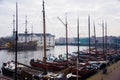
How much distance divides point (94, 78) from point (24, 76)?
9.31 metres

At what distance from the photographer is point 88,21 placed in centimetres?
6675

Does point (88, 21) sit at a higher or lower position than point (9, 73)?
higher

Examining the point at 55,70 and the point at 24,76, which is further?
the point at 55,70

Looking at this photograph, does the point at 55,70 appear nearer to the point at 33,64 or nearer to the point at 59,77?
the point at 33,64

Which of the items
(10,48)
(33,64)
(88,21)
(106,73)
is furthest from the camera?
(10,48)

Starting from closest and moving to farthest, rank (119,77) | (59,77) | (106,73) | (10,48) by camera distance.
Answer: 1. (59,77)
2. (119,77)
3. (106,73)
4. (10,48)

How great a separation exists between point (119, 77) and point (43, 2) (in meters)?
15.6

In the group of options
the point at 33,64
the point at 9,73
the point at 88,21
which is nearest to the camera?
the point at 9,73

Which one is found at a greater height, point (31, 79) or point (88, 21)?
point (88, 21)

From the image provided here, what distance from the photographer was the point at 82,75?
3694 centimetres

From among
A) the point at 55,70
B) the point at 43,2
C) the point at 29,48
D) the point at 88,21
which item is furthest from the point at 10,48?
the point at 43,2

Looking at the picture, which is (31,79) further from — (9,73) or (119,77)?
(9,73)

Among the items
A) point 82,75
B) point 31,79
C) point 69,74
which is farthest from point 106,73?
point 31,79

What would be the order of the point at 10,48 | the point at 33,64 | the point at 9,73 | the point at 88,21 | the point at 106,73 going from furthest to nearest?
1. the point at 10,48
2. the point at 88,21
3. the point at 33,64
4. the point at 9,73
5. the point at 106,73
